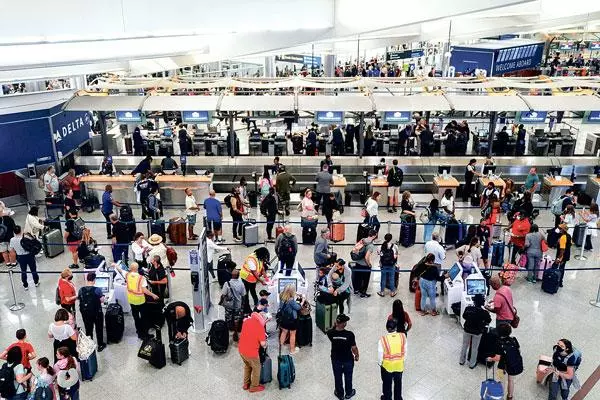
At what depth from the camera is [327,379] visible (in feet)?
25.6

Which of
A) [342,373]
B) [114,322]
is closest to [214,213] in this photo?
Result: [114,322]

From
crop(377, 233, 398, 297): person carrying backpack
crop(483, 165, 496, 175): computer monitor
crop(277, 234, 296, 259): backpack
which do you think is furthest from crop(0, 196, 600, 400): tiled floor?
crop(483, 165, 496, 175): computer monitor

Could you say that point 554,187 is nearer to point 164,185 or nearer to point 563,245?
point 563,245

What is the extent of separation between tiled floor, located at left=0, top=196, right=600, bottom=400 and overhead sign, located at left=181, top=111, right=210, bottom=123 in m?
5.72

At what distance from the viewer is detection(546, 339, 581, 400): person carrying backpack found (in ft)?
22.7

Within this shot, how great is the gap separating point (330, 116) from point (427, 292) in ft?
23.3

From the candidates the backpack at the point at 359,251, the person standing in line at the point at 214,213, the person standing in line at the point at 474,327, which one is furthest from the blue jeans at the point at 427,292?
the person standing in line at the point at 214,213

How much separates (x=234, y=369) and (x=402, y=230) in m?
5.30

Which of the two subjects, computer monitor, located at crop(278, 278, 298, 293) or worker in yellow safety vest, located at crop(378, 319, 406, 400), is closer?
worker in yellow safety vest, located at crop(378, 319, 406, 400)

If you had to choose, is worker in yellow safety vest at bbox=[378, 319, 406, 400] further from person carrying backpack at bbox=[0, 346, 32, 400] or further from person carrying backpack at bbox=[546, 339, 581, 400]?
person carrying backpack at bbox=[0, 346, 32, 400]

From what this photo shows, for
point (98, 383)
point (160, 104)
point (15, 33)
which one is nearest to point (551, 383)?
point (98, 383)

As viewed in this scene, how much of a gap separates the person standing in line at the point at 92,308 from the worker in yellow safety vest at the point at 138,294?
463 millimetres

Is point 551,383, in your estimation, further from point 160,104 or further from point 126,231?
point 160,104

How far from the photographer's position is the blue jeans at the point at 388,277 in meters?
9.70
